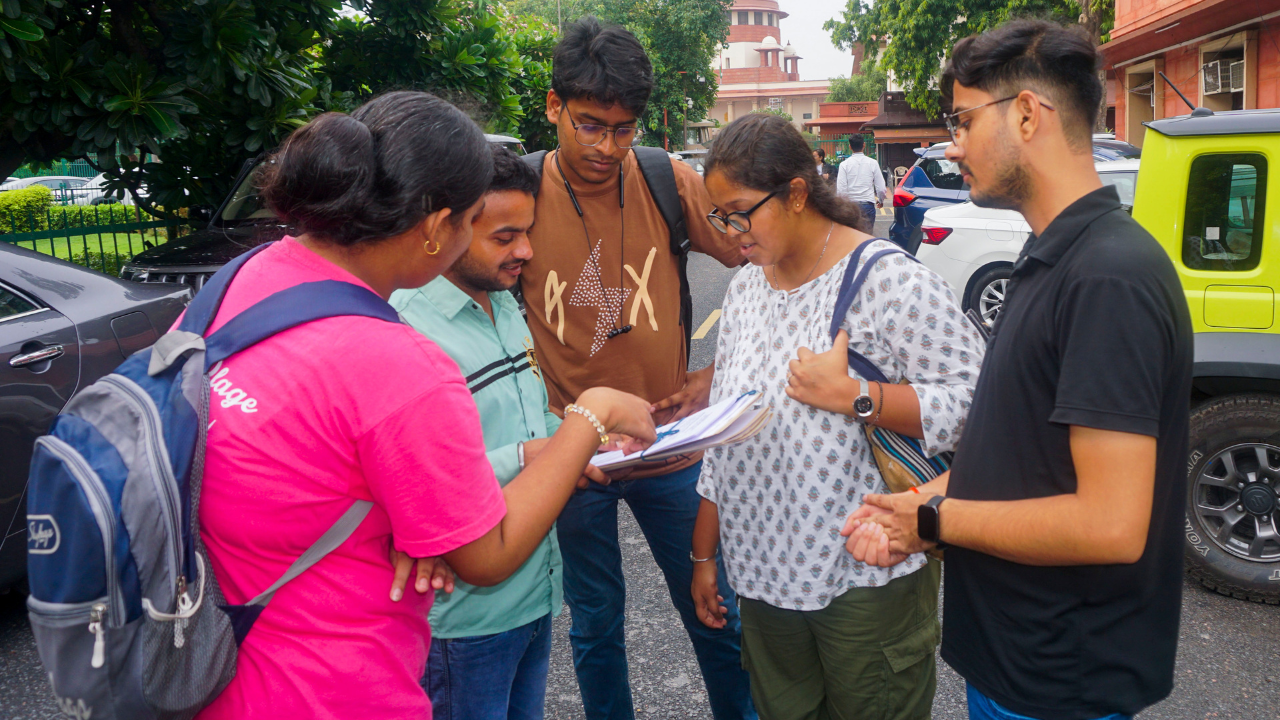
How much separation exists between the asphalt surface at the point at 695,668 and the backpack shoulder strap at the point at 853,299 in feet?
5.53

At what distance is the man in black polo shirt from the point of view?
132cm

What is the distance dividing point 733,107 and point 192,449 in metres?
84.6

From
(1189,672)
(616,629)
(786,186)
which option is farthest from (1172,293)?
(1189,672)

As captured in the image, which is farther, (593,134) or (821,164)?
(821,164)

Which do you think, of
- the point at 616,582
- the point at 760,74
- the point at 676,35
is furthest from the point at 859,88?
the point at 616,582

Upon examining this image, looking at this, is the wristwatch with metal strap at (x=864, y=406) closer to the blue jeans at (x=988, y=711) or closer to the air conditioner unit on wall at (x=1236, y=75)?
the blue jeans at (x=988, y=711)

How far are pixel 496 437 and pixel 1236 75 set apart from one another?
65.6 ft

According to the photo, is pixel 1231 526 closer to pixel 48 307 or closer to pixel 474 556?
pixel 474 556

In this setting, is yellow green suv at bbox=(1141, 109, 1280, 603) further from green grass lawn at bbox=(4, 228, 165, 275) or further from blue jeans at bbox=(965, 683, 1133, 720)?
green grass lawn at bbox=(4, 228, 165, 275)

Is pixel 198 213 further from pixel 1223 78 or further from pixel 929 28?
pixel 929 28

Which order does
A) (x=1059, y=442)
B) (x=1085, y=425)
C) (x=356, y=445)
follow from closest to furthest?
(x=356, y=445), (x=1085, y=425), (x=1059, y=442)

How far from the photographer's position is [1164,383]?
134 centimetres

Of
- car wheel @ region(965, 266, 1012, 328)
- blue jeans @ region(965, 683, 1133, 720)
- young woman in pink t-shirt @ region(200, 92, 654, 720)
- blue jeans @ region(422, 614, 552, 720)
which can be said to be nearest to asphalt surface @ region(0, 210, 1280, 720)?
blue jeans @ region(422, 614, 552, 720)

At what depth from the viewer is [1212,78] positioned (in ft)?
59.4
